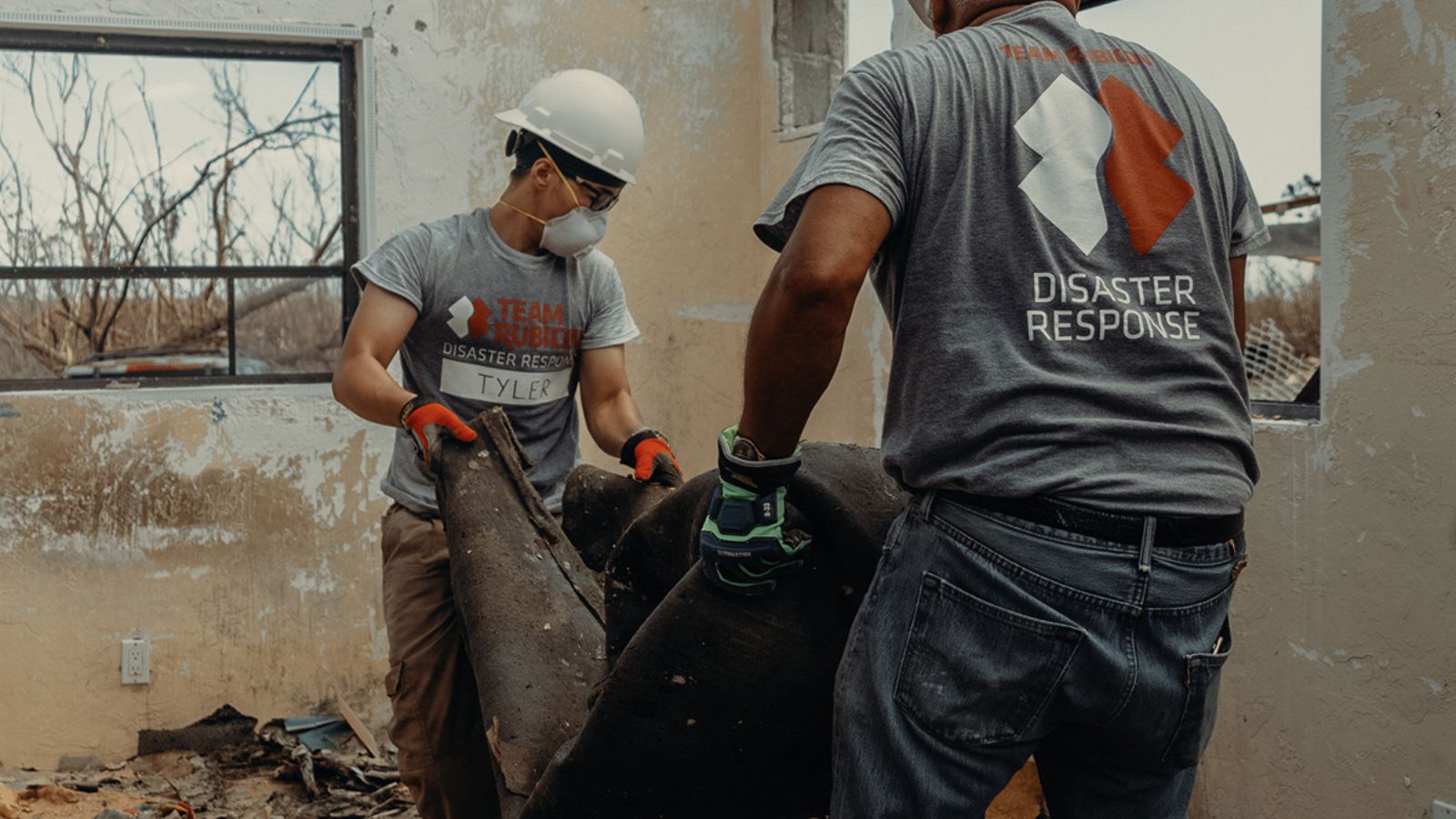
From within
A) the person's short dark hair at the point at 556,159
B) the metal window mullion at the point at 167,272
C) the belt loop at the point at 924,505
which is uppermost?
the person's short dark hair at the point at 556,159

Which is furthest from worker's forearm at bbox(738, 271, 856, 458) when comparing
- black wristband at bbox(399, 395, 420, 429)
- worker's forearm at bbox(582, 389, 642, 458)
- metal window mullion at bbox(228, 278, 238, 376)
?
metal window mullion at bbox(228, 278, 238, 376)

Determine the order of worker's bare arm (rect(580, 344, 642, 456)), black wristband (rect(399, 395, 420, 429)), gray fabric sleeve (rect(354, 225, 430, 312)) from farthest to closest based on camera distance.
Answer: worker's bare arm (rect(580, 344, 642, 456)) → gray fabric sleeve (rect(354, 225, 430, 312)) → black wristband (rect(399, 395, 420, 429))

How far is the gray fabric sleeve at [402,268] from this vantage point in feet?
10.2

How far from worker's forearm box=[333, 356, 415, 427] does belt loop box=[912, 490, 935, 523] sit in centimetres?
157

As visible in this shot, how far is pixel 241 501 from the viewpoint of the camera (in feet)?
16.2

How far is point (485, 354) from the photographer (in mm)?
3213

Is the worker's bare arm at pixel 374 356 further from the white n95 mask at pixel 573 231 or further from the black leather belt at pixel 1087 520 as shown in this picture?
the black leather belt at pixel 1087 520

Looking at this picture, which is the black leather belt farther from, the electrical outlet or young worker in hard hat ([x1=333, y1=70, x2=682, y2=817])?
the electrical outlet

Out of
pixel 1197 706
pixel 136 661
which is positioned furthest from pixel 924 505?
pixel 136 661

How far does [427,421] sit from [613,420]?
0.69 meters

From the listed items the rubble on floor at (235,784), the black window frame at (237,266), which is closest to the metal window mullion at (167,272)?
the black window frame at (237,266)

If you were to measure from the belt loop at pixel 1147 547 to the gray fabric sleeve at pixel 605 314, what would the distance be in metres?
1.95

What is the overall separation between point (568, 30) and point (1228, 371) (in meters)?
4.03

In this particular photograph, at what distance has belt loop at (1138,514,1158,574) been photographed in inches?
64.1
